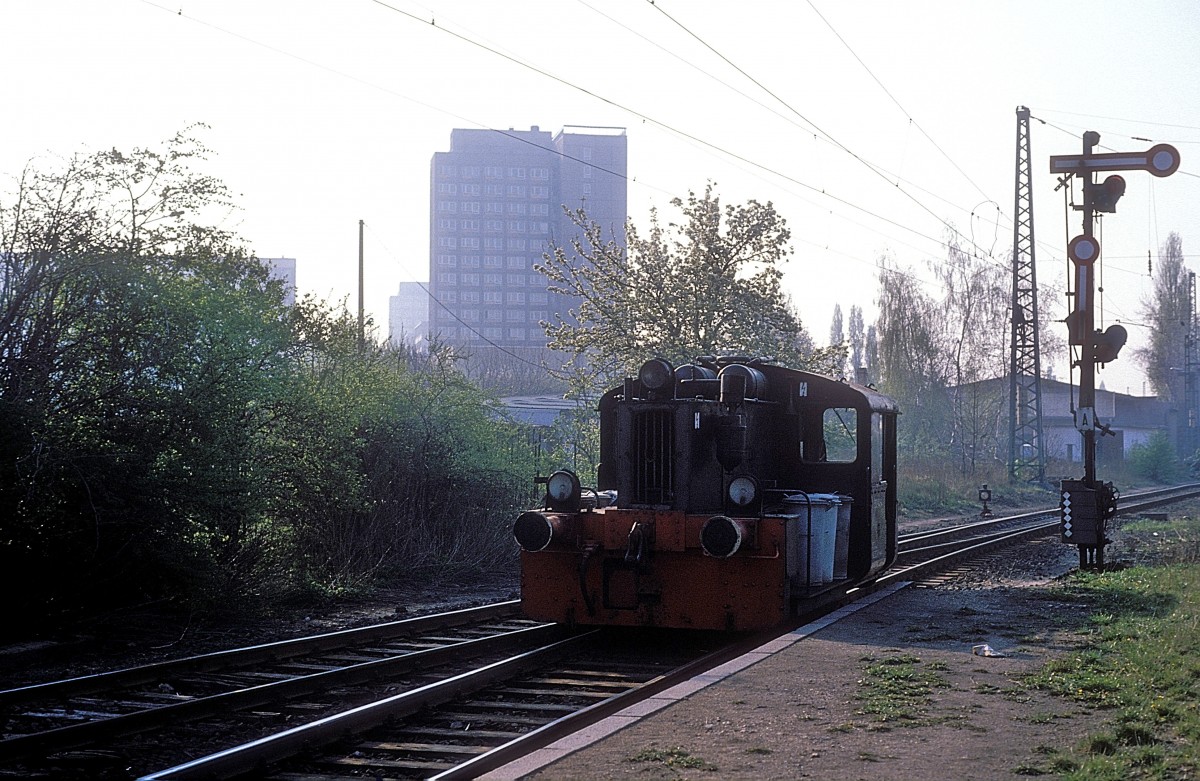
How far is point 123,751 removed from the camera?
22.5 feet

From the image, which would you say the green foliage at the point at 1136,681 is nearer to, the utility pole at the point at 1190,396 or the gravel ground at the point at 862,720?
the gravel ground at the point at 862,720

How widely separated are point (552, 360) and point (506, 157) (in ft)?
164

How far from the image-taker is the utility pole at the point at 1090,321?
664 inches

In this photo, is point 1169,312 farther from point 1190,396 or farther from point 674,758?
point 674,758

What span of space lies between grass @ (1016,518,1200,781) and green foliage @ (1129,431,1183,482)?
52.2m

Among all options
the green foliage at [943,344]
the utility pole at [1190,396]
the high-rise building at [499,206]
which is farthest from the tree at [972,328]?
the high-rise building at [499,206]

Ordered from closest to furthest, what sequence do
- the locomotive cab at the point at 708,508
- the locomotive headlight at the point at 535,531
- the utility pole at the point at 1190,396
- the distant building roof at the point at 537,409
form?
the locomotive cab at the point at 708,508, the locomotive headlight at the point at 535,531, the distant building roof at the point at 537,409, the utility pole at the point at 1190,396

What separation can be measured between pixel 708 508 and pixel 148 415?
19.2 feet

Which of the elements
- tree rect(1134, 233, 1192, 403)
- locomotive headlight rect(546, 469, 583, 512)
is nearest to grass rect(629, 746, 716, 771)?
locomotive headlight rect(546, 469, 583, 512)

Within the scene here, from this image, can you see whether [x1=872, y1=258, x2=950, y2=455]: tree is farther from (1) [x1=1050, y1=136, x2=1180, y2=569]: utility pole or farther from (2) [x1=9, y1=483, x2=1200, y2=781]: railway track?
(2) [x1=9, y1=483, x2=1200, y2=781]: railway track

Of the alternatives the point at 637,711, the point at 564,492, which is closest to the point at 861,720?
the point at 637,711

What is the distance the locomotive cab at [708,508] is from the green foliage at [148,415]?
12.5 feet

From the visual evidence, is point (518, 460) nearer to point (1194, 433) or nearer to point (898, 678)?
point (898, 678)

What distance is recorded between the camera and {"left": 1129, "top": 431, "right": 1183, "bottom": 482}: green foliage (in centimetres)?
6225
